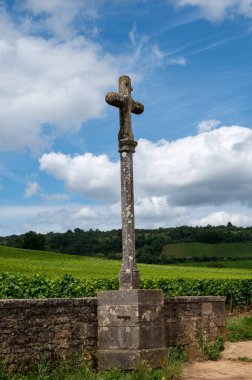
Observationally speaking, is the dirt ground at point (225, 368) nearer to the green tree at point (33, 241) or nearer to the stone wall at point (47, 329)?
the stone wall at point (47, 329)

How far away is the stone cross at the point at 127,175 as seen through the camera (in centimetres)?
1030

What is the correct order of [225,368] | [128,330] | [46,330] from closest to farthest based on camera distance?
[46,330], [128,330], [225,368]

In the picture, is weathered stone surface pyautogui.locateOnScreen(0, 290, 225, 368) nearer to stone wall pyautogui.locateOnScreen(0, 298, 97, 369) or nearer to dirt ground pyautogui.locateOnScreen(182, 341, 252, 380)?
stone wall pyautogui.locateOnScreen(0, 298, 97, 369)

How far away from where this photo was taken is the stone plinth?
985 centimetres

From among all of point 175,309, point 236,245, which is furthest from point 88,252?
point 175,309

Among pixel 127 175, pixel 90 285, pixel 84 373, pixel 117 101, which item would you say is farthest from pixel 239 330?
pixel 117 101

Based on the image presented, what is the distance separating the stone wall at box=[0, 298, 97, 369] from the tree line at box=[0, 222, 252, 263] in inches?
2262

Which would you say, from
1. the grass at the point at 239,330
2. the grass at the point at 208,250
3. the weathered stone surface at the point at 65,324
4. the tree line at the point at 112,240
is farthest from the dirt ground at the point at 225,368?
the grass at the point at 208,250

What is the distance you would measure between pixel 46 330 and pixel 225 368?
4263 mm

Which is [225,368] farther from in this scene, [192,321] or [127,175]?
[127,175]

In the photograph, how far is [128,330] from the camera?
9930 millimetres

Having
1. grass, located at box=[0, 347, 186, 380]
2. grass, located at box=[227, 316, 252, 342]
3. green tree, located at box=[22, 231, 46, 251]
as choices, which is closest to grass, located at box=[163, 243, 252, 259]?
green tree, located at box=[22, 231, 46, 251]

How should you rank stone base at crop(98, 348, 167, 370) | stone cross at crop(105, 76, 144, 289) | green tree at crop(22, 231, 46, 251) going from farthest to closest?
green tree at crop(22, 231, 46, 251)
stone cross at crop(105, 76, 144, 289)
stone base at crop(98, 348, 167, 370)

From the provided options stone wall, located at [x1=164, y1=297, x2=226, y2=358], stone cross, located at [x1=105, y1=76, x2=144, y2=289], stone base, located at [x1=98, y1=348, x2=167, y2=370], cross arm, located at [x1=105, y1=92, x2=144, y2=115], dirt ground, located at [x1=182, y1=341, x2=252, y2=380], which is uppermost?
Answer: cross arm, located at [x1=105, y1=92, x2=144, y2=115]
